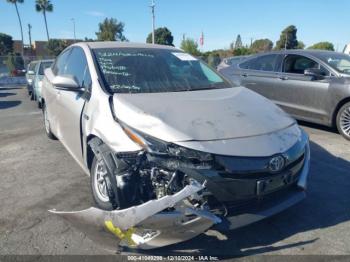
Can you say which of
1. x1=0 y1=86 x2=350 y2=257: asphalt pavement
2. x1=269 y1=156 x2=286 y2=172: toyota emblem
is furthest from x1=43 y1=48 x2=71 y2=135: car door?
x1=269 y1=156 x2=286 y2=172: toyota emblem

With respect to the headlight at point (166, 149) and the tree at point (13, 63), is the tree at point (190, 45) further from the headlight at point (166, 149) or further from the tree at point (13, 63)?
the headlight at point (166, 149)

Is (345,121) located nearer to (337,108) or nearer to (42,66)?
(337,108)

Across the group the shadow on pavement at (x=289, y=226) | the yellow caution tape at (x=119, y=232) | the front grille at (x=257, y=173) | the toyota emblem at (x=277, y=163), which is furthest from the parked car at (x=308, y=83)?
the yellow caution tape at (x=119, y=232)

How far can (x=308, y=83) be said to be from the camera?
6.67m

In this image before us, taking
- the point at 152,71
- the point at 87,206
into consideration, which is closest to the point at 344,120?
the point at 152,71

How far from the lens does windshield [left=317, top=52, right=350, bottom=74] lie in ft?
21.2

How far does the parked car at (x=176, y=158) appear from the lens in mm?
2457

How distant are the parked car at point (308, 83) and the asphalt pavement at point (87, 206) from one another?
→ 1.03 m

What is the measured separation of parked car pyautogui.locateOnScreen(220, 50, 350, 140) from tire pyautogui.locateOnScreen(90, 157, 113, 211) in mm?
4508

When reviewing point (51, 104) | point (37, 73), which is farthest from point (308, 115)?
point (37, 73)

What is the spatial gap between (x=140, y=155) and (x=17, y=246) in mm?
1322

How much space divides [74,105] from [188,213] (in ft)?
6.74

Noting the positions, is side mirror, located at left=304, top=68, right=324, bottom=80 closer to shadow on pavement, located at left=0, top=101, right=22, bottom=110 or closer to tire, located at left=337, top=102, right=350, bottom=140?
tire, located at left=337, top=102, right=350, bottom=140

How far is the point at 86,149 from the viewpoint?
3.40m
